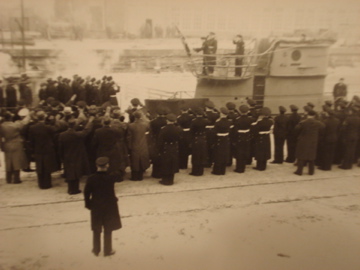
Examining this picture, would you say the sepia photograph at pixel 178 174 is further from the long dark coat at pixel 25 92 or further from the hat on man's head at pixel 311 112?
the long dark coat at pixel 25 92

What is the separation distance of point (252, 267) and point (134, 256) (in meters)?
1.38

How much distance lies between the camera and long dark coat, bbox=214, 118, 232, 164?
686 centimetres

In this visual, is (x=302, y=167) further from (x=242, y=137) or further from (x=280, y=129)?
(x=242, y=137)

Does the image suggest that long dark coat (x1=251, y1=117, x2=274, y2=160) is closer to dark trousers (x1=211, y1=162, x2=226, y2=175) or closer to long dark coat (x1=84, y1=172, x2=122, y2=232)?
dark trousers (x1=211, y1=162, x2=226, y2=175)

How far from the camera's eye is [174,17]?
6.37m

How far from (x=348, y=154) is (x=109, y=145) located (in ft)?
16.1

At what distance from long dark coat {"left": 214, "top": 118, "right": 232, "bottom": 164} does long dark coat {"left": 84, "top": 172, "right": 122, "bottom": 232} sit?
318cm

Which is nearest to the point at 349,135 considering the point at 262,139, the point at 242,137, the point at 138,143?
the point at 262,139

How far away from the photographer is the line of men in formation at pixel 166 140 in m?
5.95

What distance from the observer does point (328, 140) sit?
7238 millimetres

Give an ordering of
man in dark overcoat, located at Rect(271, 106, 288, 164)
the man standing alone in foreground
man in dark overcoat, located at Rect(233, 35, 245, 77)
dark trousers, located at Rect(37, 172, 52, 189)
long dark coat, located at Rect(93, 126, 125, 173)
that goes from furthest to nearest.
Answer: man in dark overcoat, located at Rect(233, 35, 245, 77) → man in dark overcoat, located at Rect(271, 106, 288, 164) → dark trousers, located at Rect(37, 172, 52, 189) → long dark coat, located at Rect(93, 126, 125, 173) → the man standing alone in foreground

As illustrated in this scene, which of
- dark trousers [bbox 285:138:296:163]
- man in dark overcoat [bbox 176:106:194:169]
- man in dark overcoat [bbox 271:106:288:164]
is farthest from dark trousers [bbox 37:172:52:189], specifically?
dark trousers [bbox 285:138:296:163]

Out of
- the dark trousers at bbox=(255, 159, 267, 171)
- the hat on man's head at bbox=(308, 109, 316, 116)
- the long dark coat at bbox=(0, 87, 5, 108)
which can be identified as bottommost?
the dark trousers at bbox=(255, 159, 267, 171)

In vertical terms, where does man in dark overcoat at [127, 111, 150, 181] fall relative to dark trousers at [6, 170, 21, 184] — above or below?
above
